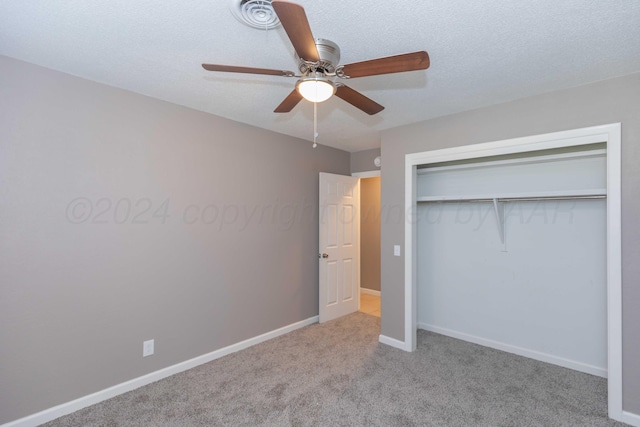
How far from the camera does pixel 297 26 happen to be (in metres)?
1.25

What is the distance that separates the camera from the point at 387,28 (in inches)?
69.1

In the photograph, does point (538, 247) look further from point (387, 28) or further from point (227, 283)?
point (227, 283)

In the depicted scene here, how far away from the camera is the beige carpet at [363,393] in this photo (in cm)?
226

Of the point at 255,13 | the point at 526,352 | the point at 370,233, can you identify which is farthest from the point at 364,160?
the point at 255,13

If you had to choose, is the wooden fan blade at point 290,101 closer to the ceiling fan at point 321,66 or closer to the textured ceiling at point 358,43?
the ceiling fan at point 321,66

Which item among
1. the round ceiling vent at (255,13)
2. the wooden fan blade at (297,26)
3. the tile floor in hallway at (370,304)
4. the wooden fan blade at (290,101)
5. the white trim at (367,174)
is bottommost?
the tile floor in hallway at (370,304)

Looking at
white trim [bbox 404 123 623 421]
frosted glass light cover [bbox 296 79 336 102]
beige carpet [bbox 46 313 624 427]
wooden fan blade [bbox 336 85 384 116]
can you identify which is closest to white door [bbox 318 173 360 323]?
beige carpet [bbox 46 313 624 427]

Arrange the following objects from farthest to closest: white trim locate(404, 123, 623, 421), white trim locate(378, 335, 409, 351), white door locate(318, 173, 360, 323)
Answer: white door locate(318, 173, 360, 323) → white trim locate(378, 335, 409, 351) → white trim locate(404, 123, 623, 421)

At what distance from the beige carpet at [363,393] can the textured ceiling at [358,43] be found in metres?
2.47

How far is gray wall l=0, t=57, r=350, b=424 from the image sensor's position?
2.15m

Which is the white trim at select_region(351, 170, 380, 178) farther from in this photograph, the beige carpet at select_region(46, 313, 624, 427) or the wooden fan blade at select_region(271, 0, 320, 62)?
the wooden fan blade at select_region(271, 0, 320, 62)

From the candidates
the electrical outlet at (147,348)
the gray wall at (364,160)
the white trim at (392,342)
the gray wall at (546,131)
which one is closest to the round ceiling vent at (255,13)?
the gray wall at (546,131)

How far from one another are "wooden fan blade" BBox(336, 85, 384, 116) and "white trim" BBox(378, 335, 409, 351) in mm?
2564

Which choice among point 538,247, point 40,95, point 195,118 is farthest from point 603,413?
point 40,95
